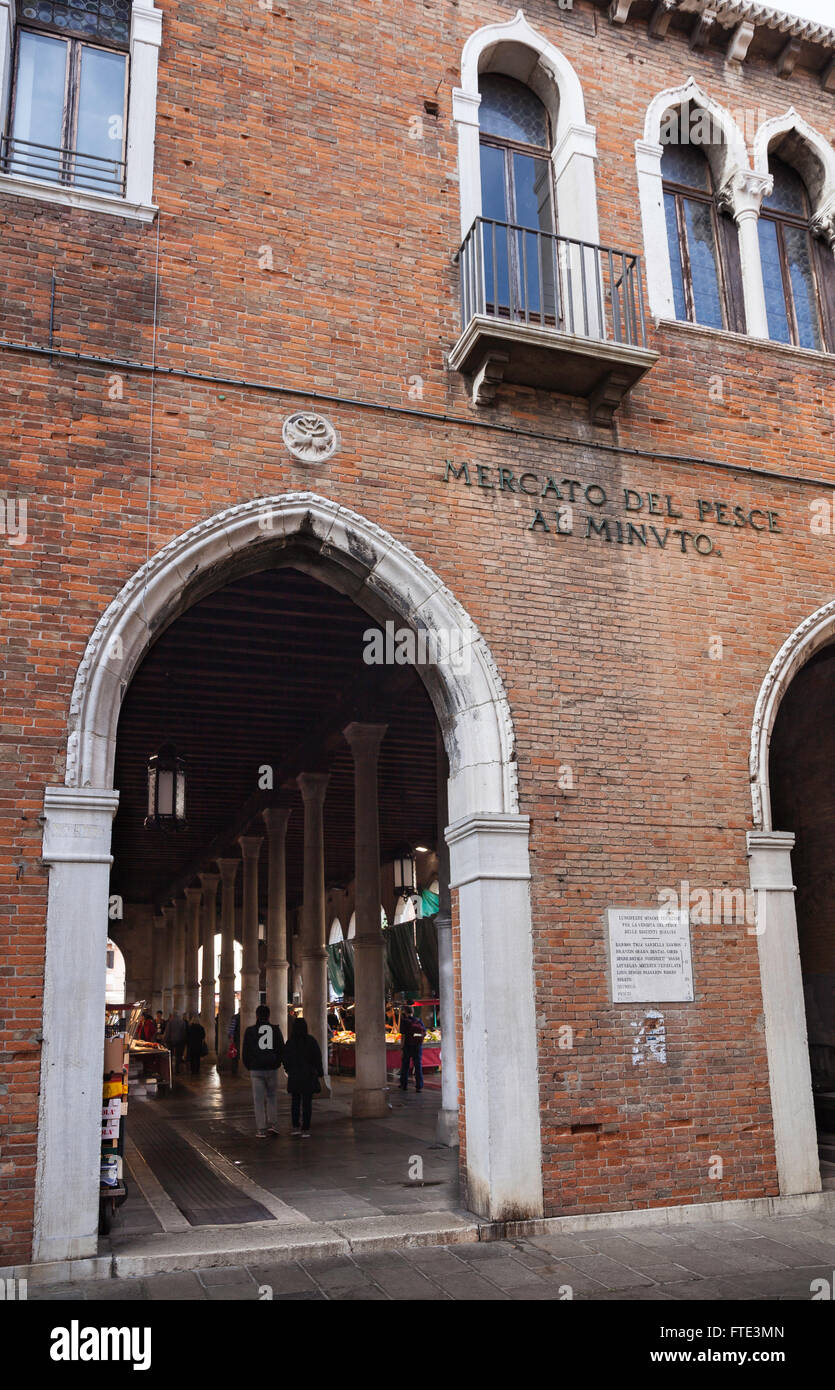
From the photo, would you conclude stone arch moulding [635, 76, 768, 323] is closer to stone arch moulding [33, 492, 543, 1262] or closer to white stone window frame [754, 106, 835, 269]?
white stone window frame [754, 106, 835, 269]

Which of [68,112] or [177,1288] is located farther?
[68,112]

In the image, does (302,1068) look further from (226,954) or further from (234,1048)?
(226,954)

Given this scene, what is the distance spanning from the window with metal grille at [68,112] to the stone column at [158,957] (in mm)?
33178

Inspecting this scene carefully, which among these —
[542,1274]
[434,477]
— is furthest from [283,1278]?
[434,477]

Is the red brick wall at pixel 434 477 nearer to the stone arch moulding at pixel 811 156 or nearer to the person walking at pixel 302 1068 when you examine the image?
the stone arch moulding at pixel 811 156

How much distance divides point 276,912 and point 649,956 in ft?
47.5

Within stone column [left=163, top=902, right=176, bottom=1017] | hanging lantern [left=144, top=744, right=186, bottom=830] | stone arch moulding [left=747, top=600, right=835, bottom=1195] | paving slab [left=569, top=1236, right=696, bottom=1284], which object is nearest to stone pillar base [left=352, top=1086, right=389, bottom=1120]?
hanging lantern [left=144, top=744, right=186, bottom=830]

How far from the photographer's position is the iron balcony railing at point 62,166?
8.45 m

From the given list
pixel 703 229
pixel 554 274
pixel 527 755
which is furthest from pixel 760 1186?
pixel 703 229

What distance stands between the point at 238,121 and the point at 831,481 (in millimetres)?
6030

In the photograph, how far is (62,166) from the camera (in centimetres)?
864

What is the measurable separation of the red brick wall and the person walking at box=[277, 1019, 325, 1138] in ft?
19.9

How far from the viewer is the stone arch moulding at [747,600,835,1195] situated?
28.2 ft

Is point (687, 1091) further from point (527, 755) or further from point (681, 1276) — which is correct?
point (527, 755)
